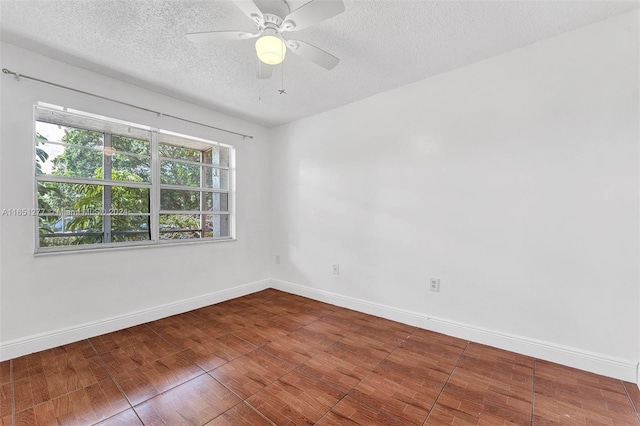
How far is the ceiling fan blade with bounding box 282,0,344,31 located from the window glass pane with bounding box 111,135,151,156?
7.55 ft

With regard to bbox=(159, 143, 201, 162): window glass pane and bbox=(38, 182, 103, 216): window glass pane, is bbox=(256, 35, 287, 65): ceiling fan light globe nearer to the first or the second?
bbox=(159, 143, 201, 162): window glass pane

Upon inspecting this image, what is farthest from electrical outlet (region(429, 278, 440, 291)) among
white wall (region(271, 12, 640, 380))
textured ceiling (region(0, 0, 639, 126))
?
textured ceiling (region(0, 0, 639, 126))

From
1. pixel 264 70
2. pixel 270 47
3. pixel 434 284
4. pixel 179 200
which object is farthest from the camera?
pixel 179 200

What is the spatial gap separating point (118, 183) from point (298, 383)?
2.63 m

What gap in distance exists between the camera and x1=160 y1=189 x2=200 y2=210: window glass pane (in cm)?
322

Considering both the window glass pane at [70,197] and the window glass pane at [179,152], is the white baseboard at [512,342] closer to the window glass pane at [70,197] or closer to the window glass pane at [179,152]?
the window glass pane at [179,152]

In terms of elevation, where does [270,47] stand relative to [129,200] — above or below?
above

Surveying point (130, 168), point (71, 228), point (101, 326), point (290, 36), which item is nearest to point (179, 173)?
point (130, 168)

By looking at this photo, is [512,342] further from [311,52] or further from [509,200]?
[311,52]

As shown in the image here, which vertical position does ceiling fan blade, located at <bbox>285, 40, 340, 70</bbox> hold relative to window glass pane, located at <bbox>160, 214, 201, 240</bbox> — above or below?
above

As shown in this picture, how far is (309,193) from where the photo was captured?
379 centimetres

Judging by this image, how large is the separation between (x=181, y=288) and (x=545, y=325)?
3.65 m

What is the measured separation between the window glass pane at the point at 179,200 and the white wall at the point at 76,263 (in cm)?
52

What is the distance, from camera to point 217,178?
3838 mm
